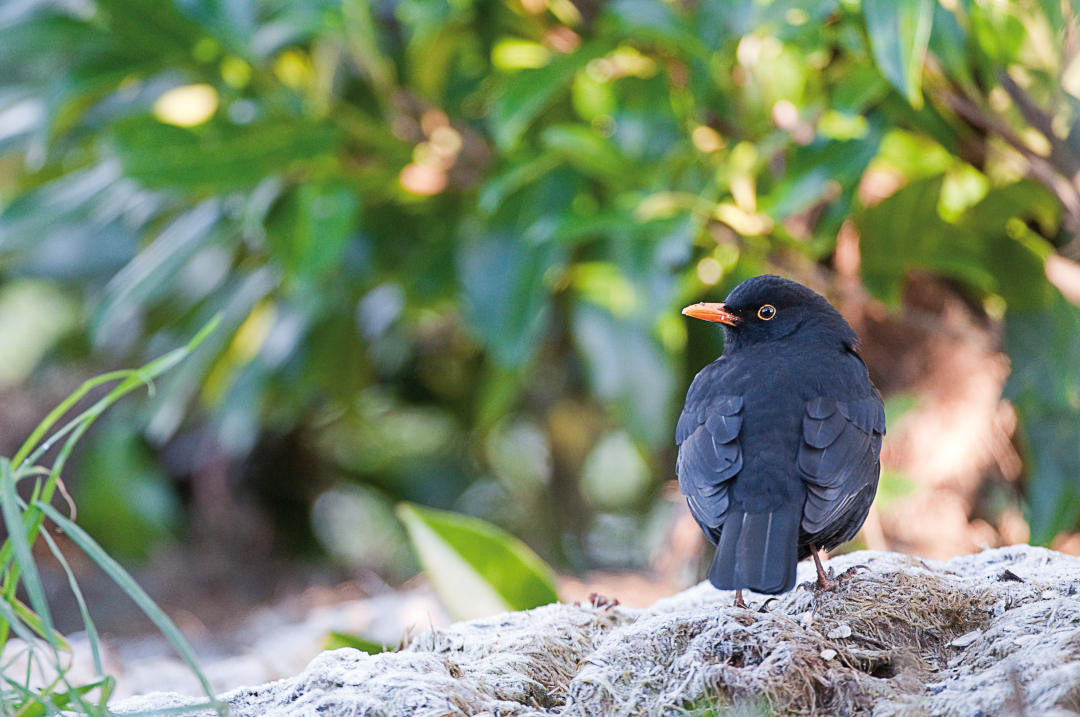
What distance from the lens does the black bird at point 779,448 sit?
76.7 inches

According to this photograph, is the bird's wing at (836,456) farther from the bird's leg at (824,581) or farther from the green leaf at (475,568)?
the green leaf at (475,568)

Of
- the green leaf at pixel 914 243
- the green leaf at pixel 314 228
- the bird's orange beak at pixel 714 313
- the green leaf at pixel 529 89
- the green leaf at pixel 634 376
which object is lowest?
the green leaf at pixel 634 376

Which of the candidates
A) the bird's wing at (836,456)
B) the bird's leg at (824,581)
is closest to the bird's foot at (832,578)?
the bird's leg at (824,581)

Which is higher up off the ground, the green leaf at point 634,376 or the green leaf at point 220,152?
the green leaf at point 220,152

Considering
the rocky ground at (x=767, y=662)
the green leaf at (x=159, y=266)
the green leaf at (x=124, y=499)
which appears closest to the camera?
the rocky ground at (x=767, y=662)

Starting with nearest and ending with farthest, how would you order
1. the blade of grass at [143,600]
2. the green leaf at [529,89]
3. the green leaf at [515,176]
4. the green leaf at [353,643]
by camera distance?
the blade of grass at [143,600], the green leaf at [353,643], the green leaf at [529,89], the green leaf at [515,176]

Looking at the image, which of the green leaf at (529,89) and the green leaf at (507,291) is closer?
the green leaf at (529,89)

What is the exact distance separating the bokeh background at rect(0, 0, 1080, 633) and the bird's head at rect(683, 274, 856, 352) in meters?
0.54

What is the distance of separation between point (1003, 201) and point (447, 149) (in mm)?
2321

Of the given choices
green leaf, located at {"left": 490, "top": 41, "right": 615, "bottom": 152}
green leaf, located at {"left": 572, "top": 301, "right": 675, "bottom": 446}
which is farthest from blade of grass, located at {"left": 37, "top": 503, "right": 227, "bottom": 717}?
green leaf, located at {"left": 572, "top": 301, "right": 675, "bottom": 446}

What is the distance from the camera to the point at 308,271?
143 inches

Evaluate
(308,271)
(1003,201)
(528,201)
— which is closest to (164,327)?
(308,271)

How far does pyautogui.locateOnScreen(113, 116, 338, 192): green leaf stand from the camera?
369 centimetres

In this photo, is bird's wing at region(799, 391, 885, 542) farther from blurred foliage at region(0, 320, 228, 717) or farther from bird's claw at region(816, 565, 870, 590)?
blurred foliage at region(0, 320, 228, 717)
